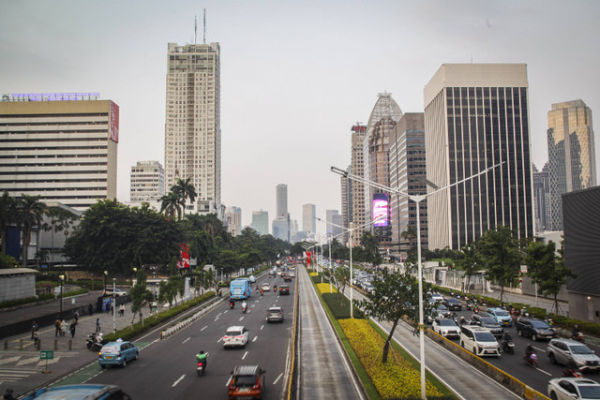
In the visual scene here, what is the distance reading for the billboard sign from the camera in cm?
15438

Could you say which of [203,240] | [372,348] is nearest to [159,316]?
[372,348]

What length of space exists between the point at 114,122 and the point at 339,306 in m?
134

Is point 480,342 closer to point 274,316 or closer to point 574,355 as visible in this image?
point 574,355

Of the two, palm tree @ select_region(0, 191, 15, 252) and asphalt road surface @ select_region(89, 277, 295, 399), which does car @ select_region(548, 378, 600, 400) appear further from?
palm tree @ select_region(0, 191, 15, 252)

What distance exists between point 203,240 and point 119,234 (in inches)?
933

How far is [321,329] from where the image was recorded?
39.6 meters

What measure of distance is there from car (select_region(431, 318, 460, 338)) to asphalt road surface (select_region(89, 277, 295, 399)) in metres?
12.3

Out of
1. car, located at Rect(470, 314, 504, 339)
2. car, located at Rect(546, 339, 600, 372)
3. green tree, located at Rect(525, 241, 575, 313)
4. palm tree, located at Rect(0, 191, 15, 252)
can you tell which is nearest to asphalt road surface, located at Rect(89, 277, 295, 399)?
car, located at Rect(546, 339, 600, 372)

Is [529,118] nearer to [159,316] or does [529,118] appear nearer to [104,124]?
[159,316]

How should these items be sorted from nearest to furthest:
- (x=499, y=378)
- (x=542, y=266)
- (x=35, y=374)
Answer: (x=499, y=378) < (x=35, y=374) < (x=542, y=266)

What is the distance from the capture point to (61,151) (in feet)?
503

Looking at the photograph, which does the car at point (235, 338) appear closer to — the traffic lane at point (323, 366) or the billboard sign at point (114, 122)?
the traffic lane at point (323, 366)

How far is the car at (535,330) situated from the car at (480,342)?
759 cm

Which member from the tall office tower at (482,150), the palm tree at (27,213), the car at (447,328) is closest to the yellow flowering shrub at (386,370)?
the car at (447,328)
